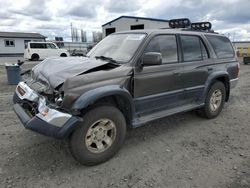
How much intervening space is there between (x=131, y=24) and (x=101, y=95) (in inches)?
1081

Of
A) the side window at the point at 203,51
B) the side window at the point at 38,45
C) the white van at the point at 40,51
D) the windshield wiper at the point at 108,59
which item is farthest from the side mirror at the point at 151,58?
the side window at the point at 38,45

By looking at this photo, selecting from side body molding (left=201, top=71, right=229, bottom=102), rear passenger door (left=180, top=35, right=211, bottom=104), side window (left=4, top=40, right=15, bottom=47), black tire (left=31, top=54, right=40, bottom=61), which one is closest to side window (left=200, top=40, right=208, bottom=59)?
rear passenger door (left=180, top=35, right=211, bottom=104)

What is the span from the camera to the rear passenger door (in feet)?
14.2

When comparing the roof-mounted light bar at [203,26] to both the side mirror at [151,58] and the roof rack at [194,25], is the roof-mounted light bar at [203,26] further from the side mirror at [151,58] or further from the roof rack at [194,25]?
the side mirror at [151,58]

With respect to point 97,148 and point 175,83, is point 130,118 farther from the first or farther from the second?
point 175,83

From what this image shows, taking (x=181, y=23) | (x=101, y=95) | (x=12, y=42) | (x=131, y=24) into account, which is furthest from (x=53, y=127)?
(x=12, y=42)

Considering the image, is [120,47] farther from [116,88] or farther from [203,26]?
[203,26]

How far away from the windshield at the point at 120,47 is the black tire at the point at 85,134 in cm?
92

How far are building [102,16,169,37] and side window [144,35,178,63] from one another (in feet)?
76.6

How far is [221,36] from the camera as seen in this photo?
17.6ft

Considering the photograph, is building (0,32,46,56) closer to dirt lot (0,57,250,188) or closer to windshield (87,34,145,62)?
dirt lot (0,57,250,188)

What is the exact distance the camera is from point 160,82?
3863 millimetres

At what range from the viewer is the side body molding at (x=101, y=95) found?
288 centimetres

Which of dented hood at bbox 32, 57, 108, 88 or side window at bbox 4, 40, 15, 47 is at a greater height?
side window at bbox 4, 40, 15, 47
